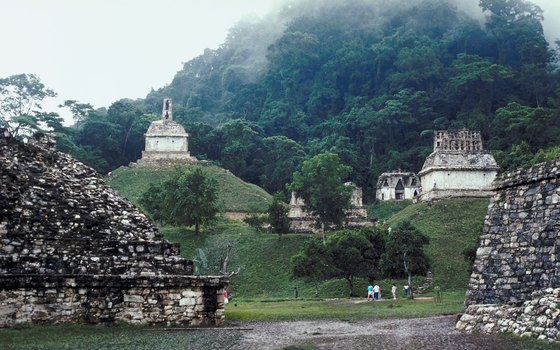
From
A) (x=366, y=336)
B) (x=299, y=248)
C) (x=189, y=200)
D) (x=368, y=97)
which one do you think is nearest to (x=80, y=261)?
(x=366, y=336)

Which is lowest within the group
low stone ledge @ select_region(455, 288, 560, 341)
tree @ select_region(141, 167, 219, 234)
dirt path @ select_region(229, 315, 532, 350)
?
dirt path @ select_region(229, 315, 532, 350)

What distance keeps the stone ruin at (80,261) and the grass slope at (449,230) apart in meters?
25.9

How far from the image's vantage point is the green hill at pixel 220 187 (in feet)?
235

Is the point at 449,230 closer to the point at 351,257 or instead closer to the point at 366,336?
the point at 351,257

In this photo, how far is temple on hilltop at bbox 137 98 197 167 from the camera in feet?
284

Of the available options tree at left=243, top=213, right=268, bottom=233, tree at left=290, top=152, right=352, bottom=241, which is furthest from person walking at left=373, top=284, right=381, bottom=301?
tree at left=243, top=213, right=268, bottom=233

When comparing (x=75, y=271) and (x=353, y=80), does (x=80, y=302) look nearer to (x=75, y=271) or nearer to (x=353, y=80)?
(x=75, y=271)

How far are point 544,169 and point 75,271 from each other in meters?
11.4

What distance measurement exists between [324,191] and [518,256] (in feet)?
137

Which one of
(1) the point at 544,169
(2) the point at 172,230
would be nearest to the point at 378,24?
(2) the point at 172,230

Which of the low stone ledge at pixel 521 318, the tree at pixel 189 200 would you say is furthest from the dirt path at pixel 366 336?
the tree at pixel 189 200

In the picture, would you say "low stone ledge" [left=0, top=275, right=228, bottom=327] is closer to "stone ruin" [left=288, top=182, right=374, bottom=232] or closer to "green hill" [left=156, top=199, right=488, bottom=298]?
"green hill" [left=156, top=199, right=488, bottom=298]

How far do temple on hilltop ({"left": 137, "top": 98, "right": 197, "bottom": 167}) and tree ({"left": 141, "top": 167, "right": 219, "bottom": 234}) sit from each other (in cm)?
3002

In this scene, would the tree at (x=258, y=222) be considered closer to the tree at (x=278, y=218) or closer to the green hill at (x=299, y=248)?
the green hill at (x=299, y=248)
